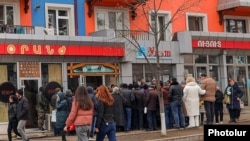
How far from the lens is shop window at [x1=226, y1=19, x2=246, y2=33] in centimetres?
2754

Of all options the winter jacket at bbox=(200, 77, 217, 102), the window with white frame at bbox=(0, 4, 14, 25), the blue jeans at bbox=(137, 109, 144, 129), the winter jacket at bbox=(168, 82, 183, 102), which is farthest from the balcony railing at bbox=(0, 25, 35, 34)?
the winter jacket at bbox=(200, 77, 217, 102)

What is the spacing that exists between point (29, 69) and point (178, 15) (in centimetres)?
951

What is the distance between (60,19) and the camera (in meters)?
21.5

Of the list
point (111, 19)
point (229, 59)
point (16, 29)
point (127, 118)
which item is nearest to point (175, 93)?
point (127, 118)

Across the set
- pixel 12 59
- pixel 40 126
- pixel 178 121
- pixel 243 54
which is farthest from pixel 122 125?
pixel 243 54

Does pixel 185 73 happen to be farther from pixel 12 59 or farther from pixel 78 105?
pixel 78 105

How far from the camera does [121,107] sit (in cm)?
1638

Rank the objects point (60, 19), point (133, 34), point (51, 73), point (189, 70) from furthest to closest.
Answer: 1. point (189, 70)
2. point (133, 34)
3. point (60, 19)
4. point (51, 73)

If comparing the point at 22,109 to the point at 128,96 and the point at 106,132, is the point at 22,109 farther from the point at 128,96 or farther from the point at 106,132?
the point at 106,132

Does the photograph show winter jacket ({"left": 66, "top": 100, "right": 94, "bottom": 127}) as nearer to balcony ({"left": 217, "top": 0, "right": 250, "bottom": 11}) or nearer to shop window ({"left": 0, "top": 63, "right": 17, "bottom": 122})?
shop window ({"left": 0, "top": 63, "right": 17, "bottom": 122})

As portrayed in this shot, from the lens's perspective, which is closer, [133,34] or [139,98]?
[139,98]

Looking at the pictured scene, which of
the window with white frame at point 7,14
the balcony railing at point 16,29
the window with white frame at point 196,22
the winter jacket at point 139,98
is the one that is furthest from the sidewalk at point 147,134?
the window with white frame at point 196,22

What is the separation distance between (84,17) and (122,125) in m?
7.38

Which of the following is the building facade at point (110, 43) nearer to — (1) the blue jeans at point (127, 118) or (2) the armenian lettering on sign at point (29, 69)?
(2) the armenian lettering on sign at point (29, 69)
